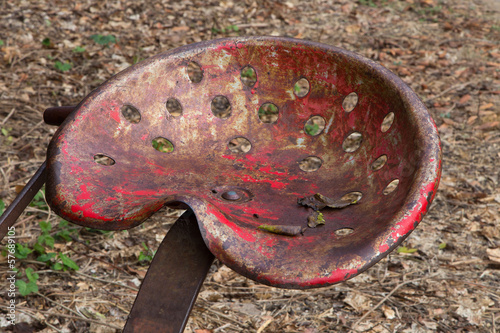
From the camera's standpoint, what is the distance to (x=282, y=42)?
195 cm

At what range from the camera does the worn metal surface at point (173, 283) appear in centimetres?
151

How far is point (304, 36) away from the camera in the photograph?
502cm

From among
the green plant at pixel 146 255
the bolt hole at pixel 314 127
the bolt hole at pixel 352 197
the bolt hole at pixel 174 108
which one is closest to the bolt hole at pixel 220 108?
the bolt hole at pixel 174 108

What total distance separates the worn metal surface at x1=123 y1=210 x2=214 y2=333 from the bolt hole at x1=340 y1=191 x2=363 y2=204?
0.49m

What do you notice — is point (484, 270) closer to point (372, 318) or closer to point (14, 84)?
point (372, 318)

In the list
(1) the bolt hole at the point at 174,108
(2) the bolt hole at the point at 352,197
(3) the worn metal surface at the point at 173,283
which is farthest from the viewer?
(1) the bolt hole at the point at 174,108

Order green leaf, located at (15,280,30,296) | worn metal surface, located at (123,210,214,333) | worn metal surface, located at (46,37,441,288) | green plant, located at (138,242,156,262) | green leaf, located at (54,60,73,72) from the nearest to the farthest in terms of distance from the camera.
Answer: worn metal surface, located at (46,37,441,288) < worn metal surface, located at (123,210,214,333) < green leaf, located at (15,280,30,296) < green plant, located at (138,242,156,262) < green leaf, located at (54,60,73,72)

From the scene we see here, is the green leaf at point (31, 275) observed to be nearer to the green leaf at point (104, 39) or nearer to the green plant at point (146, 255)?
the green plant at point (146, 255)

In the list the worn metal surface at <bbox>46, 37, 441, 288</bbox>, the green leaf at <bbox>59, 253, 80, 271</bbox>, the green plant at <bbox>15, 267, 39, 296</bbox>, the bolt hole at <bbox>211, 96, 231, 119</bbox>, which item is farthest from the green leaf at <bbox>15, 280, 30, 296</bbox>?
the bolt hole at <bbox>211, 96, 231, 119</bbox>

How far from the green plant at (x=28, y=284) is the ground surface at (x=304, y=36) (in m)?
0.03

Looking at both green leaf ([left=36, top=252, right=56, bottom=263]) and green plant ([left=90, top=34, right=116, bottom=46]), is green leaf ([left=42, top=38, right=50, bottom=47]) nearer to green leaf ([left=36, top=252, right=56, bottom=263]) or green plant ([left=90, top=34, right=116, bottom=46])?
green plant ([left=90, top=34, right=116, bottom=46])

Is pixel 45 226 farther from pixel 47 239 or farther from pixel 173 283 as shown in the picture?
pixel 173 283

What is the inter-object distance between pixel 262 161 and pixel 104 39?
10.6ft

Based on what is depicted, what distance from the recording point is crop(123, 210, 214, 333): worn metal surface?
1510 mm
